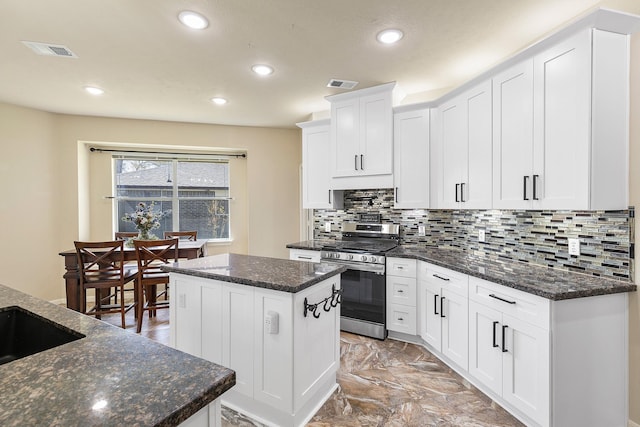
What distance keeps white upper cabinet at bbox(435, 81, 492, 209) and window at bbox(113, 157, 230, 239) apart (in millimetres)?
3452

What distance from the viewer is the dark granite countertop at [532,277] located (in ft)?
5.63

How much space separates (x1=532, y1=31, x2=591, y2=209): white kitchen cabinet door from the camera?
1779 mm

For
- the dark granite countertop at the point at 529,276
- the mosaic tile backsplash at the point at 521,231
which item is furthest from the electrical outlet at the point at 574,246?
the dark granite countertop at the point at 529,276

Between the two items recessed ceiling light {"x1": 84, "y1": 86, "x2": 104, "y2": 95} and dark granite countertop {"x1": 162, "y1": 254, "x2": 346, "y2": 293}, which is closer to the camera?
dark granite countertop {"x1": 162, "y1": 254, "x2": 346, "y2": 293}

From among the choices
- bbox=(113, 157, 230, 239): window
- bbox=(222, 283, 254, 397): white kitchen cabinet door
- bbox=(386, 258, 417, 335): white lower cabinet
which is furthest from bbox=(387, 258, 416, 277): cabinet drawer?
bbox=(113, 157, 230, 239): window

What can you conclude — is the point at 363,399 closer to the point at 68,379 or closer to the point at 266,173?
the point at 68,379

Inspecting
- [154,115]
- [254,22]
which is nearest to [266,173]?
[154,115]

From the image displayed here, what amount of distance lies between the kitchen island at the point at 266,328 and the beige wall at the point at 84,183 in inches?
110

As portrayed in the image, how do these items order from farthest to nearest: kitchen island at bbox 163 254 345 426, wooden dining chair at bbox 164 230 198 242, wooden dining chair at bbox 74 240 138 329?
wooden dining chair at bbox 164 230 198 242
wooden dining chair at bbox 74 240 138 329
kitchen island at bbox 163 254 345 426

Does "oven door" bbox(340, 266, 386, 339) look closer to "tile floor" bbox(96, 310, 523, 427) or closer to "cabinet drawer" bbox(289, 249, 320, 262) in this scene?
"tile floor" bbox(96, 310, 523, 427)

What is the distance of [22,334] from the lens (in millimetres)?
1269

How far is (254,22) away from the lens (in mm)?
2162

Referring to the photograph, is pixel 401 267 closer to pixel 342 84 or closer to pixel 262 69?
pixel 342 84

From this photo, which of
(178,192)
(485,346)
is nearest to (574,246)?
(485,346)
